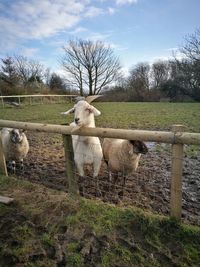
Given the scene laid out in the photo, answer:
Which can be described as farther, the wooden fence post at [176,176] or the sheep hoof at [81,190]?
the sheep hoof at [81,190]

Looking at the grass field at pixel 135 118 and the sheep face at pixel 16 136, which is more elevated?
the sheep face at pixel 16 136

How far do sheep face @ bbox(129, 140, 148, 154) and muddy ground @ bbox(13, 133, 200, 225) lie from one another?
76 centimetres

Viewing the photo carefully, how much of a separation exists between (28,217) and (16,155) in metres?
2.92

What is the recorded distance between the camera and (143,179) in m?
5.52

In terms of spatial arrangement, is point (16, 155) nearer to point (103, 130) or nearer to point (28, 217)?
point (28, 217)

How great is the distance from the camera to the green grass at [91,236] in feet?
9.52

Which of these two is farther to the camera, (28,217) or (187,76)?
(187,76)

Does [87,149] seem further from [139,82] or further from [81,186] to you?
[139,82]

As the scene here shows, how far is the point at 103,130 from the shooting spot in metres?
3.94

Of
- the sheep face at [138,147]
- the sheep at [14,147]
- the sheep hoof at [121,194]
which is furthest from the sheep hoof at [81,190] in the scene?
the sheep at [14,147]

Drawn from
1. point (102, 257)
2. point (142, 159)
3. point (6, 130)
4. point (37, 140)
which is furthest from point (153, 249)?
point (37, 140)

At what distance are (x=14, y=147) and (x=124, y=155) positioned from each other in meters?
3.04

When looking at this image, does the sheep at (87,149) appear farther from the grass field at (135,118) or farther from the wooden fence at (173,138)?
the grass field at (135,118)

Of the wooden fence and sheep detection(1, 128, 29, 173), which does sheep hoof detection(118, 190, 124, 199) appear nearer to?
the wooden fence
